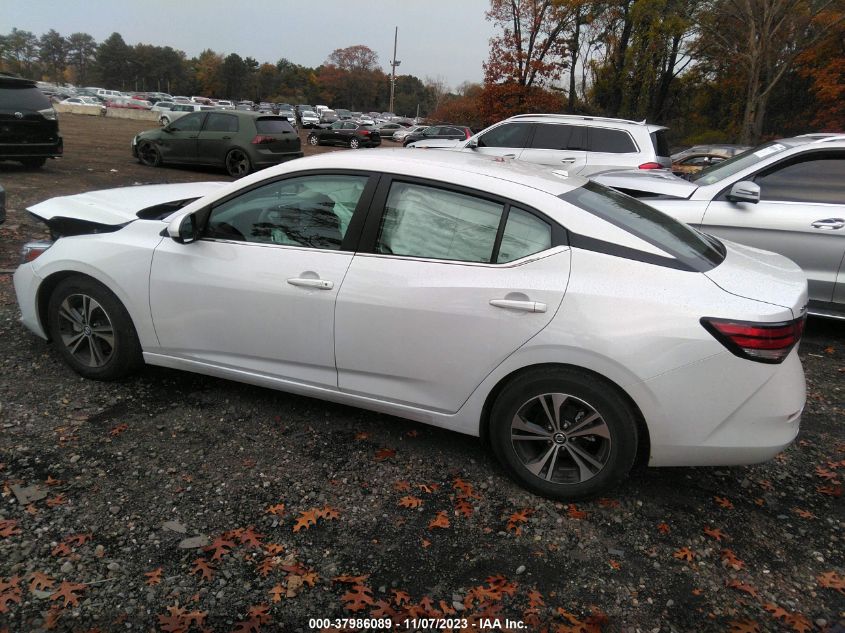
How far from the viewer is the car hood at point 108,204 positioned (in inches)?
154

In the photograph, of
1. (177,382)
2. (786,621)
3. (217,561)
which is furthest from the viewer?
(177,382)

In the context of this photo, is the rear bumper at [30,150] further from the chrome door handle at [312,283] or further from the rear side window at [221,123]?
the chrome door handle at [312,283]

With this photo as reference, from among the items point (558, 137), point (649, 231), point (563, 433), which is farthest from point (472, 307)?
point (558, 137)

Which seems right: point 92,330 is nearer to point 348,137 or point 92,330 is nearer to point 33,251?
point 33,251

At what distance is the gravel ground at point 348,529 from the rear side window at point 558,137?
7.62m

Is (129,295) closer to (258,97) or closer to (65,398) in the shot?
(65,398)

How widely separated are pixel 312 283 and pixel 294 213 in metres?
0.50

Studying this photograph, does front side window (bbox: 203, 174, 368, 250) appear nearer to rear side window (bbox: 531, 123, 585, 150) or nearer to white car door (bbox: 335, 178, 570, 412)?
white car door (bbox: 335, 178, 570, 412)

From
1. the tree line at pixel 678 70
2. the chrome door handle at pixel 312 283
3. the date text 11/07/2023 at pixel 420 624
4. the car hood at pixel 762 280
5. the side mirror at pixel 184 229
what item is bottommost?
the date text 11/07/2023 at pixel 420 624

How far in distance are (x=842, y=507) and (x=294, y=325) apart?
2.97m

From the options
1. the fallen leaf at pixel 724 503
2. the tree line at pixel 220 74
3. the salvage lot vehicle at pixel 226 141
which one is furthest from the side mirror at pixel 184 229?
the tree line at pixel 220 74

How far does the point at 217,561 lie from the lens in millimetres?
2523

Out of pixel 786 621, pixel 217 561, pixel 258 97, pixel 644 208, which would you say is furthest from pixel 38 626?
pixel 258 97

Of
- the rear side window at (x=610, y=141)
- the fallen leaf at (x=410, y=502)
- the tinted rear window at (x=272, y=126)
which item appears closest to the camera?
the fallen leaf at (x=410, y=502)
